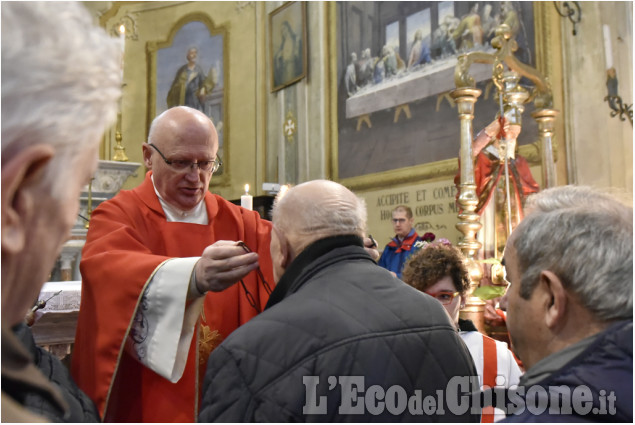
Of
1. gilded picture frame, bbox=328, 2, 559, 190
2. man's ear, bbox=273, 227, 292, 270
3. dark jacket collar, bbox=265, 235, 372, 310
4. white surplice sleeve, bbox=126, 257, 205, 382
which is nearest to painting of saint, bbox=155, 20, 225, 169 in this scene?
Result: gilded picture frame, bbox=328, 2, 559, 190

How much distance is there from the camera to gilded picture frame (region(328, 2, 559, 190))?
292 inches

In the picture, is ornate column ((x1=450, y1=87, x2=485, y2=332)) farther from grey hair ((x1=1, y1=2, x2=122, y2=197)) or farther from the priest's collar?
grey hair ((x1=1, y1=2, x2=122, y2=197))

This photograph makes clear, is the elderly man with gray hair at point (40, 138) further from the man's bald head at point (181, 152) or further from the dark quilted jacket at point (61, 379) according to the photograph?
the man's bald head at point (181, 152)

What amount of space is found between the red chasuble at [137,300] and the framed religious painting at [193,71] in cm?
1004

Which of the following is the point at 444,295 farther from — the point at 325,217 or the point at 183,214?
the point at 325,217

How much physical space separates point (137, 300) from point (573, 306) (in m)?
1.39

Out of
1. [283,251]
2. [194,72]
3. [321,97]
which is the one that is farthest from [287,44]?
[283,251]

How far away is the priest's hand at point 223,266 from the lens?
75.0 inches

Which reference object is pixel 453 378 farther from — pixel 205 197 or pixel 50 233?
pixel 205 197

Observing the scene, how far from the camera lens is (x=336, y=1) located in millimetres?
10727

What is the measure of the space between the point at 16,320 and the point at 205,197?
2.01 meters

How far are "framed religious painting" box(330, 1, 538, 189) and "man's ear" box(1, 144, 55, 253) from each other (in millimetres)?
7369

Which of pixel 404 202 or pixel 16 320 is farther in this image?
pixel 404 202

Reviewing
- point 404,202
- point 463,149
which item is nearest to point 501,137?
point 463,149
